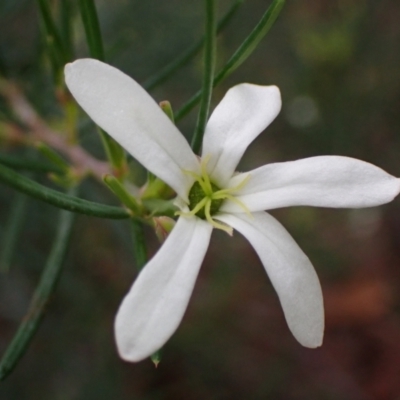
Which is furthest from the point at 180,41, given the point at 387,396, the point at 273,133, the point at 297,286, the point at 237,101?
the point at 387,396

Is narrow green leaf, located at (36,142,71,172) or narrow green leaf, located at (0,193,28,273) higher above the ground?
narrow green leaf, located at (36,142,71,172)


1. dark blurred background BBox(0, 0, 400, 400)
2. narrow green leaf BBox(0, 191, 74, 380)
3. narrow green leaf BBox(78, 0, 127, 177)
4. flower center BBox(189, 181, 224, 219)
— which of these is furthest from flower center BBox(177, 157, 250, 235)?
dark blurred background BBox(0, 0, 400, 400)

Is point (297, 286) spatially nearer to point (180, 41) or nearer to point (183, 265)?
point (183, 265)

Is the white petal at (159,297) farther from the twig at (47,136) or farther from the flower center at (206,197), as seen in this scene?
the twig at (47,136)

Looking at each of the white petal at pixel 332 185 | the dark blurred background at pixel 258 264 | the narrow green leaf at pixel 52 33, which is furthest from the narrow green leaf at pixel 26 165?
the dark blurred background at pixel 258 264

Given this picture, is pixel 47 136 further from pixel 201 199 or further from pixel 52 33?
pixel 201 199

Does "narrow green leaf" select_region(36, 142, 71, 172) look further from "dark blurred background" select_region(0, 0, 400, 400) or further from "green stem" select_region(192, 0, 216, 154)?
"dark blurred background" select_region(0, 0, 400, 400)
